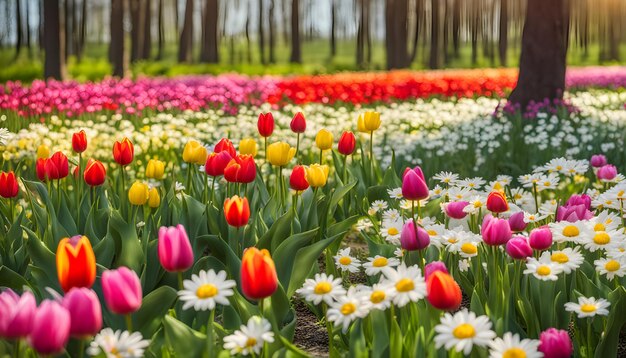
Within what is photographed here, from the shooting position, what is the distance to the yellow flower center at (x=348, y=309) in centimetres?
179

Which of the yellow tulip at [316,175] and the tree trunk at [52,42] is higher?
the tree trunk at [52,42]

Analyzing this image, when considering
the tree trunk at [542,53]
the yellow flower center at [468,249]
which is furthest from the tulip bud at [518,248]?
the tree trunk at [542,53]

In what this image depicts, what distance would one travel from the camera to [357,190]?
13.8 ft

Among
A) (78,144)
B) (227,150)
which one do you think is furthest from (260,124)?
(78,144)

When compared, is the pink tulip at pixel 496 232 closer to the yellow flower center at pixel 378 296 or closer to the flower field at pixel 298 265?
the flower field at pixel 298 265

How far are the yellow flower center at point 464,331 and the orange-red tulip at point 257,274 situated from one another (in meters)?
0.44

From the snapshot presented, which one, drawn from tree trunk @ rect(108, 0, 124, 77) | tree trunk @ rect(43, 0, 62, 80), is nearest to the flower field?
tree trunk @ rect(43, 0, 62, 80)

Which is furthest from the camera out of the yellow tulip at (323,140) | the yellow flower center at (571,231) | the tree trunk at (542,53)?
the tree trunk at (542,53)

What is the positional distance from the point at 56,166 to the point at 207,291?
1.61 m

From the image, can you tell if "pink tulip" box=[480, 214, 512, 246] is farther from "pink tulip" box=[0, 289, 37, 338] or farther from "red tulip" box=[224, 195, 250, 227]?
"pink tulip" box=[0, 289, 37, 338]

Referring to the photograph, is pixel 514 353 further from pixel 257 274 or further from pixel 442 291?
pixel 257 274

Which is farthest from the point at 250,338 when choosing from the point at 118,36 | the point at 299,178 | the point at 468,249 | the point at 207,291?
the point at 118,36

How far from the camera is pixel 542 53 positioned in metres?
8.99

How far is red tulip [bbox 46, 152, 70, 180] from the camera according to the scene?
9.87ft
